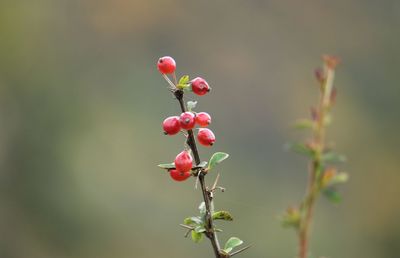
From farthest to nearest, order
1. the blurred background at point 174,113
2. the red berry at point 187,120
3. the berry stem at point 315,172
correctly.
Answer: the blurred background at point 174,113 < the berry stem at point 315,172 < the red berry at point 187,120

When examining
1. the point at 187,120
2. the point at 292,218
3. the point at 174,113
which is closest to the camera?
the point at 187,120

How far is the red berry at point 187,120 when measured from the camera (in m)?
0.39

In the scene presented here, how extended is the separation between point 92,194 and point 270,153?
2.32ft

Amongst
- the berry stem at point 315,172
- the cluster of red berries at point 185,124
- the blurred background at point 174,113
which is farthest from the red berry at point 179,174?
the blurred background at point 174,113

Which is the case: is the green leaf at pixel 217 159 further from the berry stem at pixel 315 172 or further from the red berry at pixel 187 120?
the berry stem at pixel 315 172

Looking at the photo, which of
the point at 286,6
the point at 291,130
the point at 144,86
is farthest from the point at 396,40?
the point at 144,86

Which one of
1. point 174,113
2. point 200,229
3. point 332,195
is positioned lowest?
point 200,229

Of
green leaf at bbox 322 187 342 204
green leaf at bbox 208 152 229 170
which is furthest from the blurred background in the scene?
green leaf at bbox 208 152 229 170

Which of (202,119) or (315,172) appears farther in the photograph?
(315,172)

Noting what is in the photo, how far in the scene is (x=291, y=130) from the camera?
220cm

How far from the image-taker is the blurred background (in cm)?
194

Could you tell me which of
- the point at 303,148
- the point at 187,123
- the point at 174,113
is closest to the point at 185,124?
the point at 187,123

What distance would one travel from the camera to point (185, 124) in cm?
39

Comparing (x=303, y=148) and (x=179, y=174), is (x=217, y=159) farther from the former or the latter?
(x=303, y=148)
